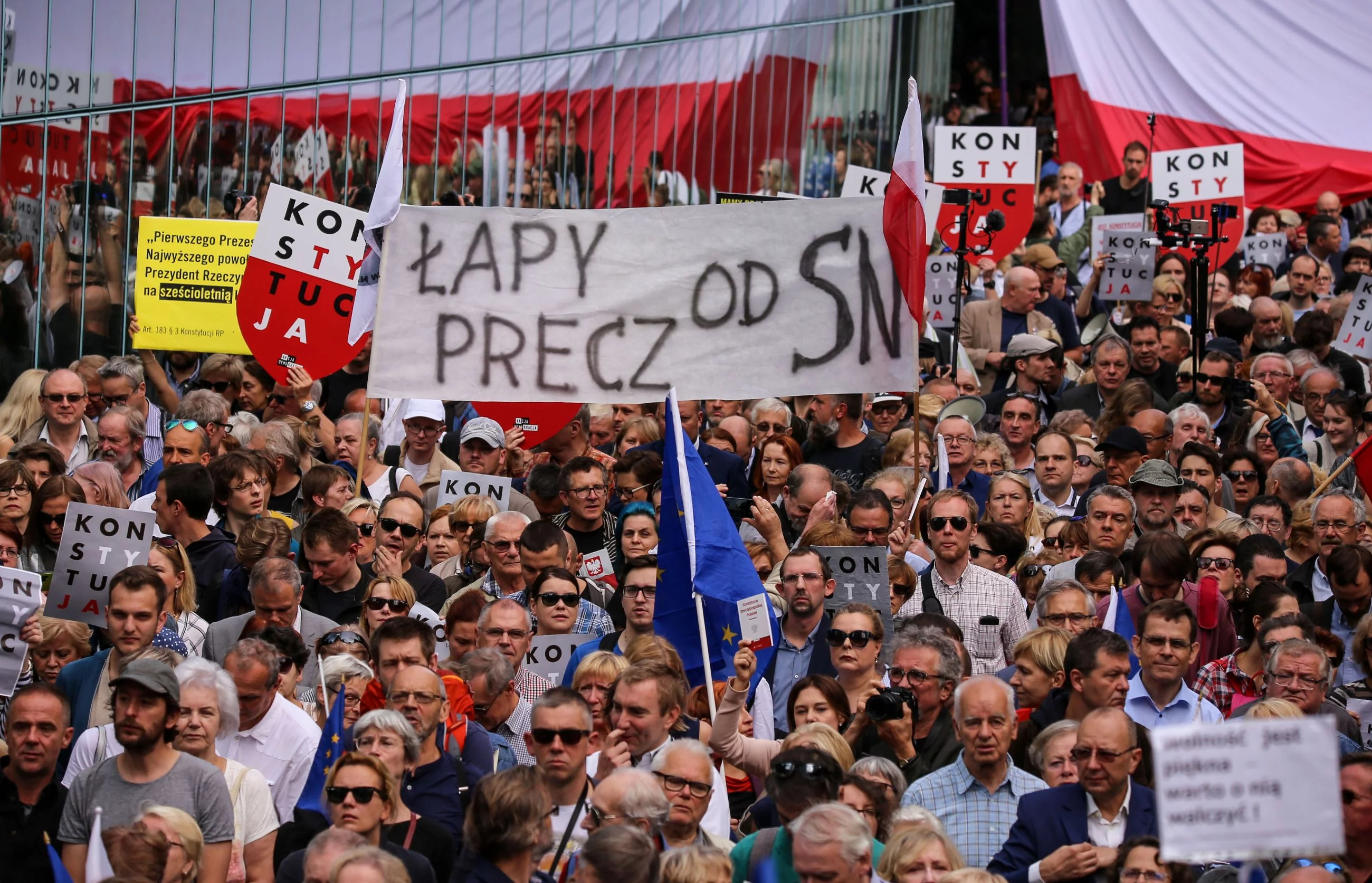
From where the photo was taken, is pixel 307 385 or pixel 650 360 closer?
pixel 650 360

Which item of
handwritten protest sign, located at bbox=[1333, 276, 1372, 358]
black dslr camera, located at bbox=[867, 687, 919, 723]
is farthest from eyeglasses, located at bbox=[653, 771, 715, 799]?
handwritten protest sign, located at bbox=[1333, 276, 1372, 358]

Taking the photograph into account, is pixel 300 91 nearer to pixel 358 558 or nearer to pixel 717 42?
pixel 717 42

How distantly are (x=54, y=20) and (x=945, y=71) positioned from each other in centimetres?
1163

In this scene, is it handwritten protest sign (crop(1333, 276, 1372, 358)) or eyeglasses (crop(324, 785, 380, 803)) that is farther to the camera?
handwritten protest sign (crop(1333, 276, 1372, 358))

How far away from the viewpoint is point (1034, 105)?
25984 millimetres

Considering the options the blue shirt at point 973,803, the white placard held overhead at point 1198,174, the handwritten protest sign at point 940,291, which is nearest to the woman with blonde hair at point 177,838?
the blue shirt at point 973,803

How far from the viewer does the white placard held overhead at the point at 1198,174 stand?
56.9ft

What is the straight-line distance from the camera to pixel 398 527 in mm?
9742

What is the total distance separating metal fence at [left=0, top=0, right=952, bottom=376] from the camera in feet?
Answer: 50.8

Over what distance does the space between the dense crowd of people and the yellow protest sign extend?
10.8 inches

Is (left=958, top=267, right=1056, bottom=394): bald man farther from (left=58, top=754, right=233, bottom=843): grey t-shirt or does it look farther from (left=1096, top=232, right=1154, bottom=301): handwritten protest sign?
(left=58, top=754, right=233, bottom=843): grey t-shirt

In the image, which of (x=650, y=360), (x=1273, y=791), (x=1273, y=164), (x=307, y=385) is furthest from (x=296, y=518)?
(x=1273, y=164)

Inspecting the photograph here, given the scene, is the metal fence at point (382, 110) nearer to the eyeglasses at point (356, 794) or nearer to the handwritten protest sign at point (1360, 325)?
the handwritten protest sign at point (1360, 325)

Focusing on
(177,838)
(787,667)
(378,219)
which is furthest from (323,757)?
(378,219)
